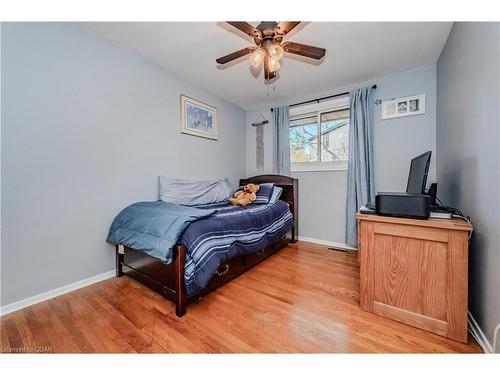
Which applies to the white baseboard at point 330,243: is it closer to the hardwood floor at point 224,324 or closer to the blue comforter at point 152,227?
the hardwood floor at point 224,324

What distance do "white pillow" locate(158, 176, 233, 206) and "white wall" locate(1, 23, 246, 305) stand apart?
5.2 inches

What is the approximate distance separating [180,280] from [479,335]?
5.96 feet

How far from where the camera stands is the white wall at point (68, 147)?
1408 millimetres

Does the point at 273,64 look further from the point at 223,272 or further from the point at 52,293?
the point at 52,293

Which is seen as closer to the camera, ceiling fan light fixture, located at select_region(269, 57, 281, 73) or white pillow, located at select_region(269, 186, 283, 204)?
ceiling fan light fixture, located at select_region(269, 57, 281, 73)

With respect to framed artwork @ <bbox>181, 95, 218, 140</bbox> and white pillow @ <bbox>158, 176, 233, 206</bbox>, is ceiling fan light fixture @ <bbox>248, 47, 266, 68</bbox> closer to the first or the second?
framed artwork @ <bbox>181, 95, 218, 140</bbox>

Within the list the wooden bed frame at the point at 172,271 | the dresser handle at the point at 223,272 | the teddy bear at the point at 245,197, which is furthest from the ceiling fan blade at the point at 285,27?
the dresser handle at the point at 223,272

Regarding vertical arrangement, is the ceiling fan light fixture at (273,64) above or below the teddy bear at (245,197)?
above

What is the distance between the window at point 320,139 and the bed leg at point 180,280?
235cm

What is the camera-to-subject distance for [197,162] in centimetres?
→ 286

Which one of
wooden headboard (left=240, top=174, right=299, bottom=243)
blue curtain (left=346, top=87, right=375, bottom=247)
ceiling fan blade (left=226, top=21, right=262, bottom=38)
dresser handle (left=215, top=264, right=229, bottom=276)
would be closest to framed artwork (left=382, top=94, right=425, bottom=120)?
blue curtain (left=346, top=87, right=375, bottom=247)

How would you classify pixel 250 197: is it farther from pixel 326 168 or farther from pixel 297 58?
pixel 297 58

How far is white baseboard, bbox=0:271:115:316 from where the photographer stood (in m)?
1.39
